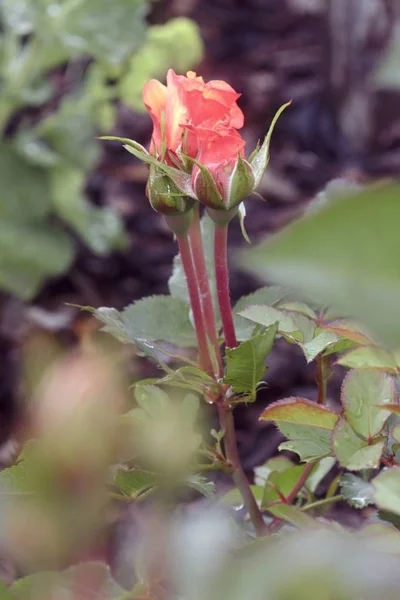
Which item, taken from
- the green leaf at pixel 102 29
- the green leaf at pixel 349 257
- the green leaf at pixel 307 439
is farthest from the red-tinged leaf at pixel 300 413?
the green leaf at pixel 102 29

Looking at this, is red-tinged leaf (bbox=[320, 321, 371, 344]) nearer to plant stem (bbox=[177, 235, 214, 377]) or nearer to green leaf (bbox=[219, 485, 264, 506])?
plant stem (bbox=[177, 235, 214, 377])

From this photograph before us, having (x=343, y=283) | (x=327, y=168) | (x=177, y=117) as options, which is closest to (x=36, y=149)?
(x=327, y=168)

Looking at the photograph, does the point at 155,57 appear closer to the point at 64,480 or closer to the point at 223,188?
the point at 223,188

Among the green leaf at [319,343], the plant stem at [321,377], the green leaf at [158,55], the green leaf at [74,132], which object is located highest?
the green leaf at [319,343]

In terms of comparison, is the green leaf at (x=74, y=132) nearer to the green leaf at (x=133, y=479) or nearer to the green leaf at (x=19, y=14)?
the green leaf at (x=19, y=14)

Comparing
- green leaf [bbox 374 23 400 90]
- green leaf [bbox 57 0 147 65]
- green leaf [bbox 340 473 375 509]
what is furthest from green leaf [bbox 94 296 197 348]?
green leaf [bbox 57 0 147 65]

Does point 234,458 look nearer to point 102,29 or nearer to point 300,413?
point 300,413
